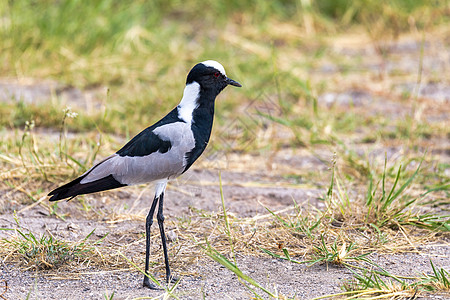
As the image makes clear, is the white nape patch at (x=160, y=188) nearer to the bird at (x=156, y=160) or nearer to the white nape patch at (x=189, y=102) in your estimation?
the bird at (x=156, y=160)

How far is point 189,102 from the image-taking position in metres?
3.09

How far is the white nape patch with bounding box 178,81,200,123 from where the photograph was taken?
3061 millimetres

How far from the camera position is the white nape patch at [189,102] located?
10.0ft

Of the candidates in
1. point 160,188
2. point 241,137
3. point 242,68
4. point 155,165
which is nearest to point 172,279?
point 160,188

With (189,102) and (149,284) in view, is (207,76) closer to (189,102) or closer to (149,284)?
(189,102)

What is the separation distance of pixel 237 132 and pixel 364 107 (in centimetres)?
133

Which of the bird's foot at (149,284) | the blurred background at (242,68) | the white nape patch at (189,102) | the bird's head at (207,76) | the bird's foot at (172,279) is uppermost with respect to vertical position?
the bird's head at (207,76)

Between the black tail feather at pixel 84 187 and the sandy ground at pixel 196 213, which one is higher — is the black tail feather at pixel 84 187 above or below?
above

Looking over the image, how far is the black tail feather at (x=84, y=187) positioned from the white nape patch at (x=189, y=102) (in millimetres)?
442

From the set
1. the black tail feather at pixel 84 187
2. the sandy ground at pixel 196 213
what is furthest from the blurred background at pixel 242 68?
the black tail feather at pixel 84 187

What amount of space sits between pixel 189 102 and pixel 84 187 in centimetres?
63

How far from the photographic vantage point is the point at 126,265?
3.01 metres

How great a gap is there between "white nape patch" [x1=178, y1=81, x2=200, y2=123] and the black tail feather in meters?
0.44

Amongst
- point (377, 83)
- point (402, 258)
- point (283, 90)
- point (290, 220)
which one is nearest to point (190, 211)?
point (290, 220)
